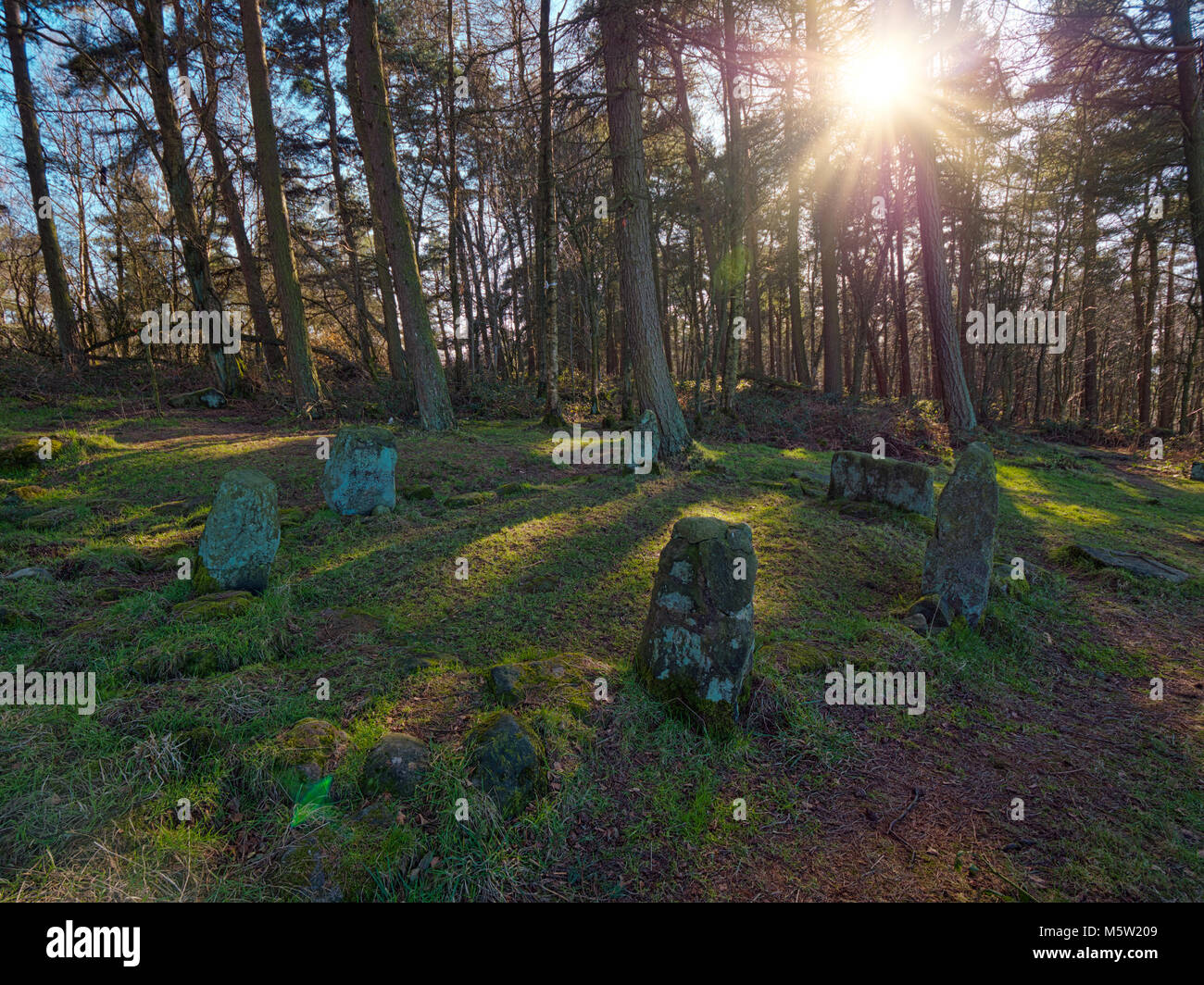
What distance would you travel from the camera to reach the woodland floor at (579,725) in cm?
223

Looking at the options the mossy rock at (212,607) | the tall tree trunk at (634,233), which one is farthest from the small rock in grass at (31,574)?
the tall tree trunk at (634,233)

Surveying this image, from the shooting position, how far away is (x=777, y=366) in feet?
113

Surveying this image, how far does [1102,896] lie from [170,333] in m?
19.7

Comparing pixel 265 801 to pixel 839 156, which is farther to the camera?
pixel 839 156

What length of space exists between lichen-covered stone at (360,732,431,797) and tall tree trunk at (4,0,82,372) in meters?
17.4

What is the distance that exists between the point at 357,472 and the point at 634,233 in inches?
229

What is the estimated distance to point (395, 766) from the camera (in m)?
2.54

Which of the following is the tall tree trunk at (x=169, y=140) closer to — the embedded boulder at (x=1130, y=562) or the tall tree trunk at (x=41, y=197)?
the tall tree trunk at (x=41, y=197)

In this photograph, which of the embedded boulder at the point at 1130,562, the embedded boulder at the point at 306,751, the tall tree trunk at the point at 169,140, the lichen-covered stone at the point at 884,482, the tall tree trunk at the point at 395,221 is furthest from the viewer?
the tall tree trunk at the point at 169,140

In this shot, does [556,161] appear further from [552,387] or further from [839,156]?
[839,156]

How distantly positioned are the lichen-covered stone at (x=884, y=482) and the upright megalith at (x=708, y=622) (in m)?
5.09

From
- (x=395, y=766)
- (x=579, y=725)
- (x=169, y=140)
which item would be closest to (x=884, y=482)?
(x=579, y=725)

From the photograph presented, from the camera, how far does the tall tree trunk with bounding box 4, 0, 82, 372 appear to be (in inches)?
534
